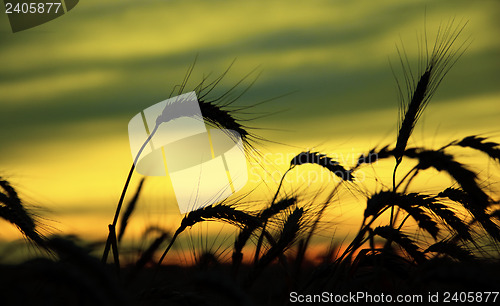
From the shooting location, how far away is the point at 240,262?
13.1 feet

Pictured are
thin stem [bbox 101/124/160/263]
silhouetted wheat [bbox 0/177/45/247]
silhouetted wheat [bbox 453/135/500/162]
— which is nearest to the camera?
silhouetted wheat [bbox 0/177/45/247]

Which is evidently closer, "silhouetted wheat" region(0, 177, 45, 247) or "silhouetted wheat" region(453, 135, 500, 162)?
"silhouetted wheat" region(0, 177, 45, 247)

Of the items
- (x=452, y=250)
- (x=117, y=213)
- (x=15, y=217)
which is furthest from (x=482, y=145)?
(x=15, y=217)

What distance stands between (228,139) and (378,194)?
1274 millimetres

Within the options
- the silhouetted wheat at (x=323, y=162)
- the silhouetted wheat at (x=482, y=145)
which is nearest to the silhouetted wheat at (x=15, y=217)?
the silhouetted wheat at (x=323, y=162)

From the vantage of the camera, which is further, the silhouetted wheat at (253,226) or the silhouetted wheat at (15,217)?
the silhouetted wheat at (253,226)

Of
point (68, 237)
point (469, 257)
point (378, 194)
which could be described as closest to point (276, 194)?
point (378, 194)

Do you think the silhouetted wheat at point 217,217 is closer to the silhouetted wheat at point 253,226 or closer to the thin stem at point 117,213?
the silhouetted wheat at point 253,226
